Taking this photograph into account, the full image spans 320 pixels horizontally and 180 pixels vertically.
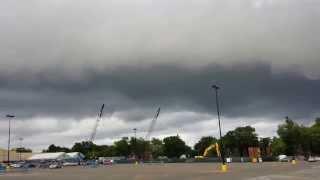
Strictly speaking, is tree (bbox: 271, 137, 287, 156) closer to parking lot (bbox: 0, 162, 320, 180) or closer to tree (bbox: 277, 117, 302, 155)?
tree (bbox: 277, 117, 302, 155)

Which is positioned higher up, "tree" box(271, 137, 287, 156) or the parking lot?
→ "tree" box(271, 137, 287, 156)

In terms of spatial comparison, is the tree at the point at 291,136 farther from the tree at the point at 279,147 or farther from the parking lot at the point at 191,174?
the parking lot at the point at 191,174

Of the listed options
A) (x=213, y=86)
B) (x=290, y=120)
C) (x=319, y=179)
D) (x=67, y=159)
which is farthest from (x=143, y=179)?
(x=290, y=120)

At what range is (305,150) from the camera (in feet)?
652

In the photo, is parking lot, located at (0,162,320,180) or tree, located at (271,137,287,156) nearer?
parking lot, located at (0,162,320,180)

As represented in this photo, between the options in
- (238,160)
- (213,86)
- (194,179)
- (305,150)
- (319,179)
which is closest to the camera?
(319,179)

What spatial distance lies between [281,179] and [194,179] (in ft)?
23.6

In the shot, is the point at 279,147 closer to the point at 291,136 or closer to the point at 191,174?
the point at 291,136

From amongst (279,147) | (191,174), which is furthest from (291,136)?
(191,174)

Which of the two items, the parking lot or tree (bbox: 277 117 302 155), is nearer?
the parking lot

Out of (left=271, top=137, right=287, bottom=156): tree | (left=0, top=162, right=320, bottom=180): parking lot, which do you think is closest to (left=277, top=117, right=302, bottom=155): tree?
(left=271, top=137, right=287, bottom=156): tree

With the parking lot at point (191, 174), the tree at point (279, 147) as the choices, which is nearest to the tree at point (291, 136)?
the tree at point (279, 147)

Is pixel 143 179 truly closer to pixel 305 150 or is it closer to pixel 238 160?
pixel 238 160

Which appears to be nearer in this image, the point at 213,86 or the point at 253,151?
the point at 213,86
